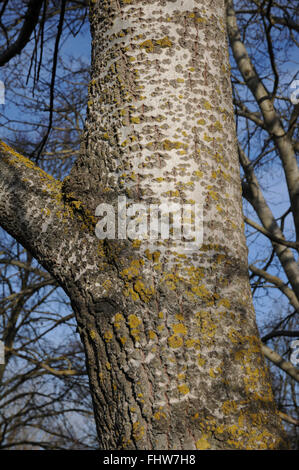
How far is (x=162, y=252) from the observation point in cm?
110

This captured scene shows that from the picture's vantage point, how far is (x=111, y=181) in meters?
1.20

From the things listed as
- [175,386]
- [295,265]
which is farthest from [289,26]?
[175,386]

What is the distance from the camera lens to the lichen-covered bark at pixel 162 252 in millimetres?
1006
